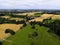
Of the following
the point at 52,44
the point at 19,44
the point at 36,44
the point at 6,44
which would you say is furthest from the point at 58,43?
the point at 6,44

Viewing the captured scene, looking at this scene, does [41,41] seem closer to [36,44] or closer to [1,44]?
[36,44]

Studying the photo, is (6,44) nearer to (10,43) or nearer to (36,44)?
(10,43)

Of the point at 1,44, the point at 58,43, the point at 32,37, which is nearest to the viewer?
the point at 1,44

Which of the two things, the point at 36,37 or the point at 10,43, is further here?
the point at 36,37

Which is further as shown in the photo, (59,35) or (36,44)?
(59,35)

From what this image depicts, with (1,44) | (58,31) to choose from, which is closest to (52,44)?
(1,44)

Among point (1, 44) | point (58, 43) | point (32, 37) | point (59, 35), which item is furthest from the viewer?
point (59, 35)

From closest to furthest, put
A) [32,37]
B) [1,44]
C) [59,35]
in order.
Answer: [1,44] < [32,37] < [59,35]

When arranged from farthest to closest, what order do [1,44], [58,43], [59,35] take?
1. [59,35]
2. [58,43]
3. [1,44]
